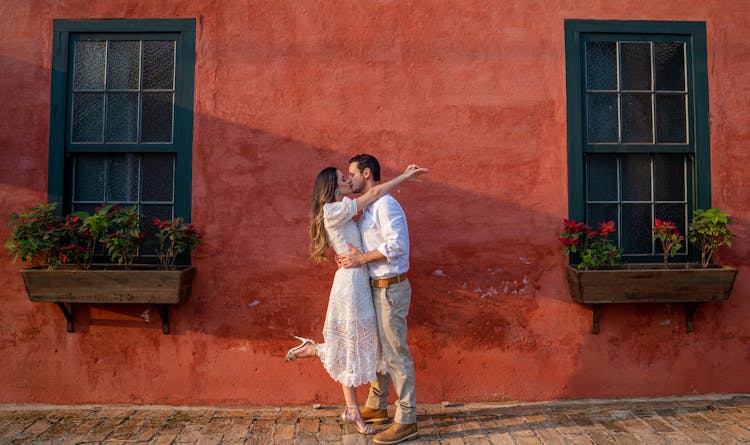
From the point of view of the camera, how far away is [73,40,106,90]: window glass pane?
417cm

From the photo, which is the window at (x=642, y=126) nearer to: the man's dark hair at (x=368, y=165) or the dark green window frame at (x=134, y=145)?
the man's dark hair at (x=368, y=165)

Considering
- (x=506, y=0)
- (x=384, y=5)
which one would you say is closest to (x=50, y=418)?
(x=384, y=5)

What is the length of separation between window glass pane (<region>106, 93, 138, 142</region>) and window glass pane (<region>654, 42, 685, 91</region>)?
423 cm

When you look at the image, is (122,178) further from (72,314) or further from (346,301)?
(346,301)

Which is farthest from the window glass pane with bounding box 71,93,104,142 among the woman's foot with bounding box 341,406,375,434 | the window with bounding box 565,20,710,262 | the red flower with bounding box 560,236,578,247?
the window with bounding box 565,20,710,262

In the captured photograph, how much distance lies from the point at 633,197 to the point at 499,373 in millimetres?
1798

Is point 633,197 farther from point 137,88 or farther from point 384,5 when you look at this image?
point 137,88

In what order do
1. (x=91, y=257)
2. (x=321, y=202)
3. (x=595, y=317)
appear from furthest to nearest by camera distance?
(x=595, y=317) → (x=91, y=257) → (x=321, y=202)

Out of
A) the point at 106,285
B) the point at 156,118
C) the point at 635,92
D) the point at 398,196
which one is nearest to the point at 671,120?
the point at 635,92

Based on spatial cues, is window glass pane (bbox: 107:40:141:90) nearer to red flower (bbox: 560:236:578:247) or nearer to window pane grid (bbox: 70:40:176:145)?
window pane grid (bbox: 70:40:176:145)

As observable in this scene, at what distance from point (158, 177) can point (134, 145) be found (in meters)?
0.31

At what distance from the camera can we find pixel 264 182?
13.3ft

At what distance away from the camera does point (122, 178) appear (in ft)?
13.6

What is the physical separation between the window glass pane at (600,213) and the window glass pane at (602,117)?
535mm
